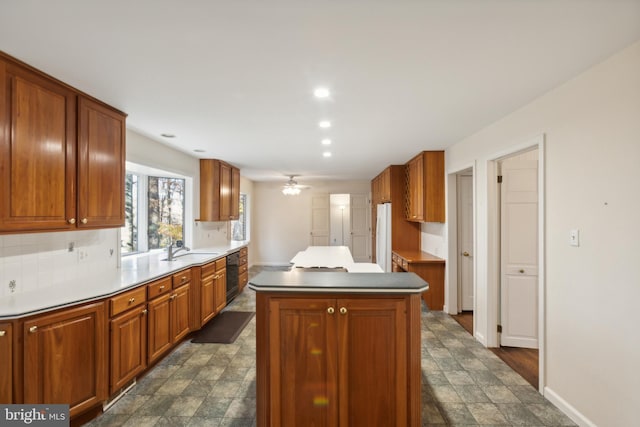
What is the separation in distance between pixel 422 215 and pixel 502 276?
4.88ft

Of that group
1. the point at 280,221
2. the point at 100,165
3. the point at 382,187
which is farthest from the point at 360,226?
the point at 100,165

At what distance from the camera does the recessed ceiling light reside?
6.97ft

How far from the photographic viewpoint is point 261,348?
177 centimetres

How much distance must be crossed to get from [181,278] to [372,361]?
92.6 inches

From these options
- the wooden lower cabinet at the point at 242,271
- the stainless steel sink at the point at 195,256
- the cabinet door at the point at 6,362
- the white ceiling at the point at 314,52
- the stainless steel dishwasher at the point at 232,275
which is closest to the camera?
the white ceiling at the point at 314,52

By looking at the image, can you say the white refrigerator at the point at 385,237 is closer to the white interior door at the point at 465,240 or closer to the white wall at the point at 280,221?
the white interior door at the point at 465,240

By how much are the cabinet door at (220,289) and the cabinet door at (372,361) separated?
2718 millimetres

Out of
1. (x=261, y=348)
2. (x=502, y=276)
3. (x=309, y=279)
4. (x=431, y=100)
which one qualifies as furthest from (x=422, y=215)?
(x=261, y=348)

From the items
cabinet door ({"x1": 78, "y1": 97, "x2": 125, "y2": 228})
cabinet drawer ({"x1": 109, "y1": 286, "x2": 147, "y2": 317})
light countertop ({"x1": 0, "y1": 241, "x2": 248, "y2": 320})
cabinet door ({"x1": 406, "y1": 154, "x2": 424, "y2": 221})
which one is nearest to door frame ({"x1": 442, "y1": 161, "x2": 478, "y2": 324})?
cabinet door ({"x1": 406, "y1": 154, "x2": 424, "y2": 221})

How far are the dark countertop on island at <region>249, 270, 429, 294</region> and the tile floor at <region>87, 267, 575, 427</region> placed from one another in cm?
109

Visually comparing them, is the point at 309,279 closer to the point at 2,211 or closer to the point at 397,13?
the point at 397,13

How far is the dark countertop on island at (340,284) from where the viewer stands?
1.73m

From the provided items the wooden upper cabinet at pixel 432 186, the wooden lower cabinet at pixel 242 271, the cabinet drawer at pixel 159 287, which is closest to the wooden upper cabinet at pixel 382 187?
the wooden upper cabinet at pixel 432 186

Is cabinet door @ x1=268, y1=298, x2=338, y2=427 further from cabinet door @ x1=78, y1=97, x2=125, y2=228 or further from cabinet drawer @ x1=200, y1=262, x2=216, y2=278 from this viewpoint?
cabinet drawer @ x1=200, y1=262, x2=216, y2=278
